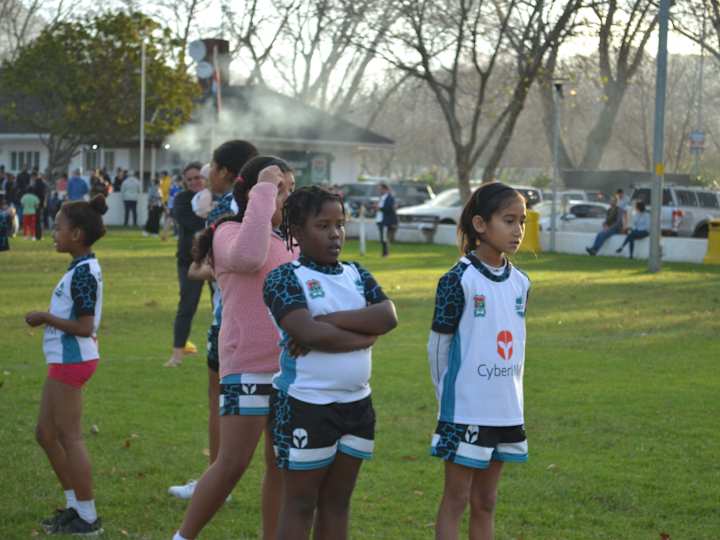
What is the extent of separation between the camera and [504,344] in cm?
526

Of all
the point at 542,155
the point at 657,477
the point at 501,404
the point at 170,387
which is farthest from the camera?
the point at 542,155

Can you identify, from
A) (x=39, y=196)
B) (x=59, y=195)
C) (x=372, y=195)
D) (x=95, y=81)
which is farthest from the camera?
(x=372, y=195)

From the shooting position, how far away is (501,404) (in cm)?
521

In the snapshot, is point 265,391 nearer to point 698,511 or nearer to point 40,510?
point 40,510

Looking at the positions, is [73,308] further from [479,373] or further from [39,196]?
[39,196]

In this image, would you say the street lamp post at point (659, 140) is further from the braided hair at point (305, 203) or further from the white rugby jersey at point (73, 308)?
the braided hair at point (305, 203)

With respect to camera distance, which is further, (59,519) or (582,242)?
(582,242)

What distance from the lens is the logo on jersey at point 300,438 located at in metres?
4.68

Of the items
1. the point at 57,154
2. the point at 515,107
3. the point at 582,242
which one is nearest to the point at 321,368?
the point at 582,242

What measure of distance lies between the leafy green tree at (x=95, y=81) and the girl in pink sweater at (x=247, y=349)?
1529 inches

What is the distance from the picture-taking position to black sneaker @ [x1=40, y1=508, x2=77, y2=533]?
6.38 metres

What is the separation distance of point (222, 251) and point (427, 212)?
35.0 meters

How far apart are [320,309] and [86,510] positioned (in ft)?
7.55

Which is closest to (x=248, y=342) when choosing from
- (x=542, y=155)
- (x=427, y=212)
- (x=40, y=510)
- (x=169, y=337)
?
(x=40, y=510)
